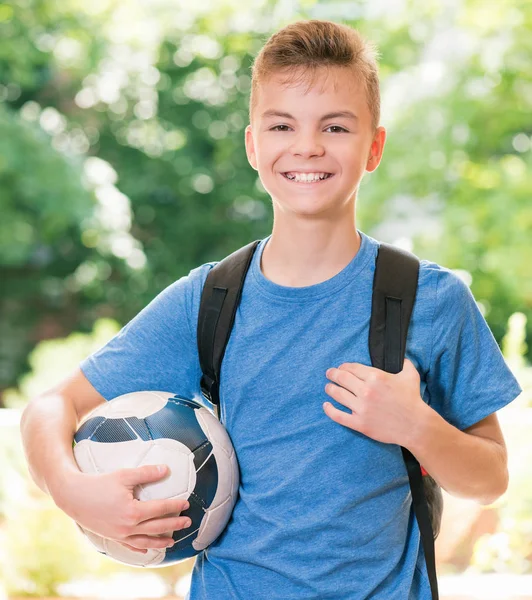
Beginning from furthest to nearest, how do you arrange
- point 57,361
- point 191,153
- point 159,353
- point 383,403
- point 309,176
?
point 191,153, point 57,361, point 159,353, point 309,176, point 383,403

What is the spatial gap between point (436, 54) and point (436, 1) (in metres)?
0.38

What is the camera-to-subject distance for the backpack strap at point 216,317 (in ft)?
4.37

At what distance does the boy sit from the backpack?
0.8 inches

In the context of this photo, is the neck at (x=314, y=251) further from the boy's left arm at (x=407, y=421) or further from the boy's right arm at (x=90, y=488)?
the boy's right arm at (x=90, y=488)

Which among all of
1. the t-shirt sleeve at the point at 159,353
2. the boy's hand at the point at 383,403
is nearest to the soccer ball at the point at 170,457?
the t-shirt sleeve at the point at 159,353

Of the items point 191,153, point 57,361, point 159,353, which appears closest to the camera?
point 159,353

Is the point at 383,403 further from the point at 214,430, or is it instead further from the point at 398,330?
the point at 214,430

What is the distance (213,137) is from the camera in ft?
23.1

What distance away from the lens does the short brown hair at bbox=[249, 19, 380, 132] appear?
4.29ft

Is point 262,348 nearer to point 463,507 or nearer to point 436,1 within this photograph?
point 463,507

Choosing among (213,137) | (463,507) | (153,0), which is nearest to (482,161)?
(213,137)

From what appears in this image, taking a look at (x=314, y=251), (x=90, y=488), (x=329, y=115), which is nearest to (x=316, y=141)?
(x=329, y=115)

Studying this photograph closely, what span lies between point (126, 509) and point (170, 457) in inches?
3.9

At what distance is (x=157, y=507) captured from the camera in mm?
1202
